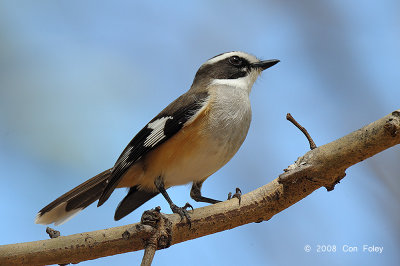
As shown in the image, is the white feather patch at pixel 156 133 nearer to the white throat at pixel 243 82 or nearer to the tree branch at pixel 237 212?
the white throat at pixel 243 82

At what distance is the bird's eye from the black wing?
2.78 ft

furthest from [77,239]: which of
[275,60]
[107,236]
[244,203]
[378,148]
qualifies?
[275,60]

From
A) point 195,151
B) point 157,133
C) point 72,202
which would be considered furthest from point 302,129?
point 72,202

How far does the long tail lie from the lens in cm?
452

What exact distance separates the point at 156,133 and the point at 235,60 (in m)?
1.46

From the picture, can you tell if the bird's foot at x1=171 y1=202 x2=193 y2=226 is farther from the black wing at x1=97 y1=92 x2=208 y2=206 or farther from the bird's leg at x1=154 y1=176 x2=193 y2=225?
the black wing at x1=97 y1=92 x2=208 y2=206

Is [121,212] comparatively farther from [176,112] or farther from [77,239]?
[77,239]

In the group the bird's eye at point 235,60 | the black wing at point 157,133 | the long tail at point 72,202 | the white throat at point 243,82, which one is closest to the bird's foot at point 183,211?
the black wing at point 157,133

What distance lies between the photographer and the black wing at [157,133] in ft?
13.4

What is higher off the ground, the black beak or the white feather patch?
the black beak

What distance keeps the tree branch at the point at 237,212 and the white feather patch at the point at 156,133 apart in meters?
1.01

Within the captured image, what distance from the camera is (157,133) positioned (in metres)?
4.20

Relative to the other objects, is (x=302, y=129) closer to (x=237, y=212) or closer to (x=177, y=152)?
(x=237, y=212)

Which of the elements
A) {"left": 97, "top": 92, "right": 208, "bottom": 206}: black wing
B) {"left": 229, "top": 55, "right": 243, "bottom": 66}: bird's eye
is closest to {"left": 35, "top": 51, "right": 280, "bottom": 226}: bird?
{"left": 97, "top": 92, "right": 208, "bottom": 206}: black wing
